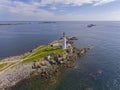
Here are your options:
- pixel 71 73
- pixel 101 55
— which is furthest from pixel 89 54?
pixel 71 73

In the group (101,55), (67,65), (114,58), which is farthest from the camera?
(101,55)

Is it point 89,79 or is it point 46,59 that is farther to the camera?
point 46,59

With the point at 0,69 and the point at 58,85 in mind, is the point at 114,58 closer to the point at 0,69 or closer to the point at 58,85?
the point at 58,85

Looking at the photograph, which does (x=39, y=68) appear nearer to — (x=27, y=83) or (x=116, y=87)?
(x=27, y=83)

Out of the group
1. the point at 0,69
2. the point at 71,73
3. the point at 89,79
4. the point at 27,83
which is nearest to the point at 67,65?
the point at 71,73

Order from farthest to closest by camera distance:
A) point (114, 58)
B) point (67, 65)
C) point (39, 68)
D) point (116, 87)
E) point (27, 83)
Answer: point (114, 58)
point (67, 65)
point (39, 68)
point (27, 83)
point (116, 87)

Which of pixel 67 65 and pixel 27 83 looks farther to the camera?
pixel 67 65
